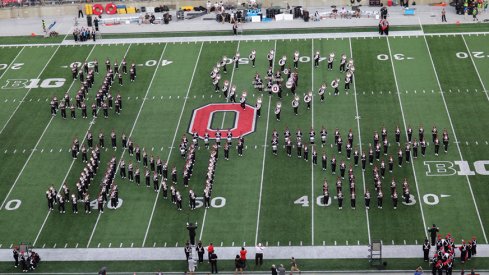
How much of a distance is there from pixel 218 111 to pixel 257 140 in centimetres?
414

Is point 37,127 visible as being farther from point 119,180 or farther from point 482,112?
point 482,112

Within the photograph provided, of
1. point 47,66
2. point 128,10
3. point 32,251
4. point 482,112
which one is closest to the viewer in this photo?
point 32,251

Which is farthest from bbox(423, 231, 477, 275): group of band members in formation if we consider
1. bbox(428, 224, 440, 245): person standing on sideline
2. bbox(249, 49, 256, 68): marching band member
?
bbox(249, 49, 256, 68): marching band member

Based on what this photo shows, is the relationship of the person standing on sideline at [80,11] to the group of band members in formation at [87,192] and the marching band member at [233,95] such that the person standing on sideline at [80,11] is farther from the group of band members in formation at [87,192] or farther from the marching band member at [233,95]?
the group of band members in formation at [87,192]

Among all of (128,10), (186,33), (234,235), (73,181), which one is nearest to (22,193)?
(73,181)

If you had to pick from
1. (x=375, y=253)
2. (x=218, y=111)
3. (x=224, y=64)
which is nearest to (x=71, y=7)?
(x=224, y=64)

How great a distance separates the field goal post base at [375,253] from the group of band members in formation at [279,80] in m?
14.2

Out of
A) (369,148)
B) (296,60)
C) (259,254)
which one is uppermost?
(296,60)

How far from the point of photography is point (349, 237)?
50.3m

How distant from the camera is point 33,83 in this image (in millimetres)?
66750

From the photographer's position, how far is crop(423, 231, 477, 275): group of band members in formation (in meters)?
46.6

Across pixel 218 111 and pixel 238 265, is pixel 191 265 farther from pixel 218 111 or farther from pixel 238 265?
pixel 218 111

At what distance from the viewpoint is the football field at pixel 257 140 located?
169ft

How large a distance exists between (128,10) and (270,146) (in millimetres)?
24627
